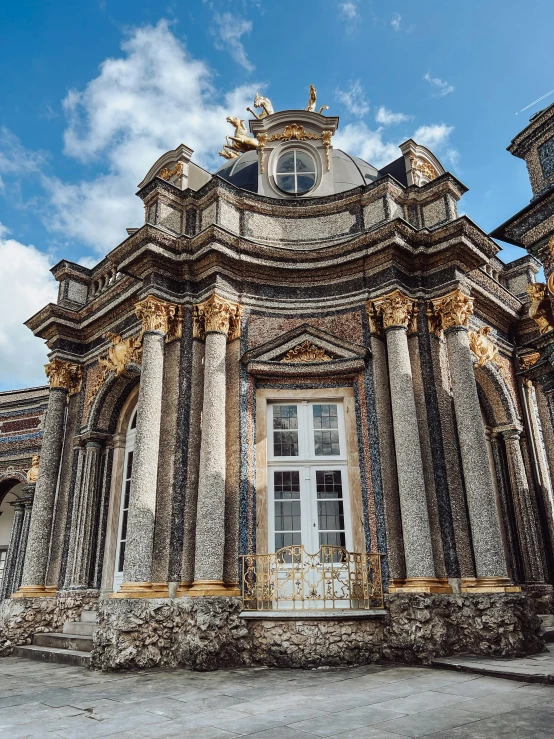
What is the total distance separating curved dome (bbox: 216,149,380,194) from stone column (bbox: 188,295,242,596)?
372cm

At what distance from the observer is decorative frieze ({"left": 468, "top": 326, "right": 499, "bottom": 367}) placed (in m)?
11.4

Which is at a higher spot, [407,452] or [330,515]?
[407,452]


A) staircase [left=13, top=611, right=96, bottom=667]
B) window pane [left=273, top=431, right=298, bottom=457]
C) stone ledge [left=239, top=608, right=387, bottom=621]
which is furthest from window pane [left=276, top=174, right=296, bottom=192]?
staircase [left=13, top=611, right=96, bottom=667]

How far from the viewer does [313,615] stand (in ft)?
27.4

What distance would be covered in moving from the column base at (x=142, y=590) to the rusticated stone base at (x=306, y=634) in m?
0.11

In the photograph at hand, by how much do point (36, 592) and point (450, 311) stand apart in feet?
30.5

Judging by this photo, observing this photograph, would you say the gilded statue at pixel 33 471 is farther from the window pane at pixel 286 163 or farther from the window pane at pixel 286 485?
the window pane at pixel 286 163

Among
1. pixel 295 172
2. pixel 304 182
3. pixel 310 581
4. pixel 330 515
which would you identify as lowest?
pixel 310 581

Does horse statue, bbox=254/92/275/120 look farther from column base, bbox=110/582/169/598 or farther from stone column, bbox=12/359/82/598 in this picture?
column base, bbox=110/582/169/598

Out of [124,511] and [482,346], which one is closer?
[482,346]

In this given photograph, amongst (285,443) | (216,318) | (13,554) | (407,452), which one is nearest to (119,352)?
(216,318)

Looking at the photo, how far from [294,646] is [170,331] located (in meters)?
5.39

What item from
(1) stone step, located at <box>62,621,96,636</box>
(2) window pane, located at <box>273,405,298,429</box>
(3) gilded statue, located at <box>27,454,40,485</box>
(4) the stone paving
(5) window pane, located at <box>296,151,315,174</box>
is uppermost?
(5) window pane, located at <box>296,151,315,174</box>

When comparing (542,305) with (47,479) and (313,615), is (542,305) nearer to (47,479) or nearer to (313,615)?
(313,615)
